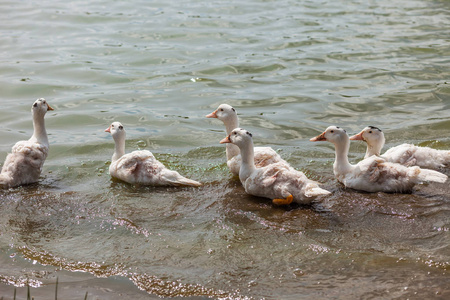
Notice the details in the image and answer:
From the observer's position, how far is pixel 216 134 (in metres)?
10.1

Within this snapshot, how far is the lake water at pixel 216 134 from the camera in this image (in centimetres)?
568

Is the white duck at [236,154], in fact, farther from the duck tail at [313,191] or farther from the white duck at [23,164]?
the white duck at [23,164]

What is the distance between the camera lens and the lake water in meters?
5.68

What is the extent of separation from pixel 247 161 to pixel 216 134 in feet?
9.04

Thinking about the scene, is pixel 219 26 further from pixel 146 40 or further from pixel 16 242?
pixel 16 242

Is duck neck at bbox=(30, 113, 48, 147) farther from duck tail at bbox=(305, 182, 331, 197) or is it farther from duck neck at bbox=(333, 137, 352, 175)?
duck neck at bbox=(333, 137, 352, 175)

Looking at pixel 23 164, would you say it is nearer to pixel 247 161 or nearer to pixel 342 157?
pixel 247 161

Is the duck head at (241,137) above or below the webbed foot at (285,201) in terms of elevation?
above

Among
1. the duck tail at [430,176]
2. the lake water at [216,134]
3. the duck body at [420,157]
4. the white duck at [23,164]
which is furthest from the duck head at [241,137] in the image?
the white duck at [23,164]

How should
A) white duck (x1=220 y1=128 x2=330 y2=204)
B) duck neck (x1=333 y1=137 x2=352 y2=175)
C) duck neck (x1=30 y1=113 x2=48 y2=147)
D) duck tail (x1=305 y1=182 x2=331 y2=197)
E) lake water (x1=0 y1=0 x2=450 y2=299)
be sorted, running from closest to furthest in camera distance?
lake water (x1=0 y1=0 x2=450 y2=299) → duck tail (x1=305 y1=182 x2=331 y2=197) → white duck (x1=220 y1=128 x2=330 y2=204) → duck neck (x1=333 y1=137 x2=352 y2=175) → duck neck (x1=30 y1=113 x2=48 y2=147)

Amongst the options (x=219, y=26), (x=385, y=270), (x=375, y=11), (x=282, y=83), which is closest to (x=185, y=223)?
(x=385, y=270)

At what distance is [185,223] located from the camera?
6742 millimetres

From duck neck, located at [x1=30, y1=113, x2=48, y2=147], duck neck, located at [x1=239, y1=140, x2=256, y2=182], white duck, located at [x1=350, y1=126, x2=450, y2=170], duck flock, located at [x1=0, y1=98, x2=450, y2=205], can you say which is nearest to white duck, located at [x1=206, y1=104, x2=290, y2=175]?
duck flock, located at [x1=0, y1=98, x2=450, y2=205]

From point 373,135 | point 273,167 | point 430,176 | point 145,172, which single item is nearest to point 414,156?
point 373,135
